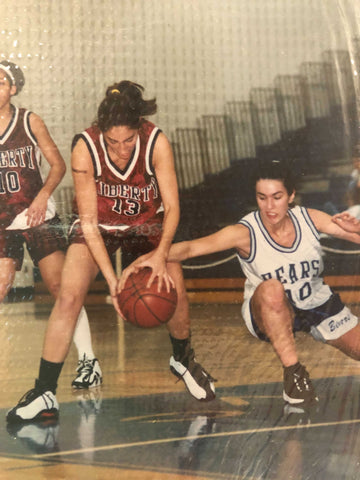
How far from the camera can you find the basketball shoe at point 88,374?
127 cm


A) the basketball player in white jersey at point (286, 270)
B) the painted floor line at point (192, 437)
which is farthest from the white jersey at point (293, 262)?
the painted floor line at point (192, 437)

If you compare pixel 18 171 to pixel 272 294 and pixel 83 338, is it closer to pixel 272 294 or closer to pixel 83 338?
pixel 83 338

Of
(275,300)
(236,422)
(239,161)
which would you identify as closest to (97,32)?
(239,161)

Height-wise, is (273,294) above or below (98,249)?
below

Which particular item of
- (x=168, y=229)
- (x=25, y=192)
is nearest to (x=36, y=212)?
(x=25, y=192)

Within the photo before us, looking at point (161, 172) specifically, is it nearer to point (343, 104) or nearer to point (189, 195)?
point (189, 195)

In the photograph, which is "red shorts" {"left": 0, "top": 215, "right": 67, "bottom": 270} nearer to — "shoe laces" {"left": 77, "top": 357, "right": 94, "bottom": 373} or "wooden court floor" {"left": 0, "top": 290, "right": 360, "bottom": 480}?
"wooden court floor" {"left": 0, "top": 290, "right": 360, "bottom": 480}

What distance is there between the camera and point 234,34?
1.22 metres

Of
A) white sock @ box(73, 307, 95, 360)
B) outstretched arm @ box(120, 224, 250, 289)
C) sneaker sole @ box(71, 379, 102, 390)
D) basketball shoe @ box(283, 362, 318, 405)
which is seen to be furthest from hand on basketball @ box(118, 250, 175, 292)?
basketball shoe @ box(283, 362, 318, 405)

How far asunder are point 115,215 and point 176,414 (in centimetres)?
42

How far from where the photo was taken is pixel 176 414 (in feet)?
4.10

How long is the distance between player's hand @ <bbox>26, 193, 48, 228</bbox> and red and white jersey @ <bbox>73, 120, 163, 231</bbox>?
64 millimetres

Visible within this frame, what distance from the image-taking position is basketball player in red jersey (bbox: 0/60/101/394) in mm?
1203

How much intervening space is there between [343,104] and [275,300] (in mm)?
424
